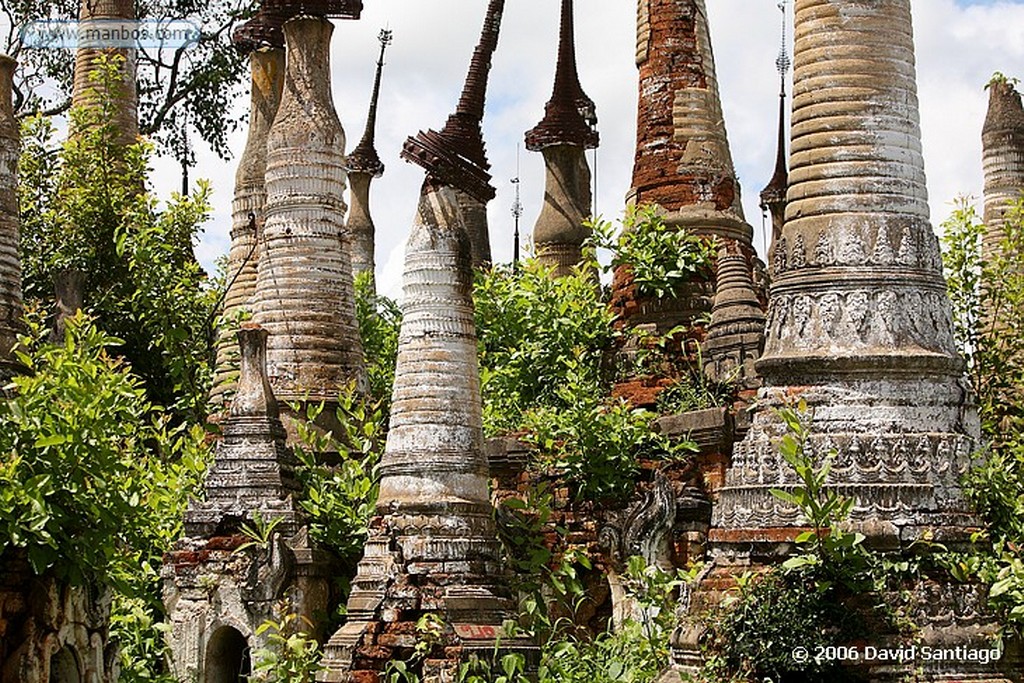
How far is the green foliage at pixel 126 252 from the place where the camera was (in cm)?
1584

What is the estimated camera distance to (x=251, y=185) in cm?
1620

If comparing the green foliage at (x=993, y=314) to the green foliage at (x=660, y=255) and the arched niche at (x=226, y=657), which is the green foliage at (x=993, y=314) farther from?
the arched niche at (x=226, y=657)

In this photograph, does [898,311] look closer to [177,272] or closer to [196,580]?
[196,580]

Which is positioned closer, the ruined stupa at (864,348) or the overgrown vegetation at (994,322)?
the ruined stupa at (864,348)

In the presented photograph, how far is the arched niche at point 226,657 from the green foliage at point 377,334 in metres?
2.90

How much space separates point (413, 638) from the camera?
993 centimetres

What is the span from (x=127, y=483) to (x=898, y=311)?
4.81 m

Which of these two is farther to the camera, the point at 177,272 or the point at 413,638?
the point at 177,272

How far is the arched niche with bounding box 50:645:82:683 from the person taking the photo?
959cm

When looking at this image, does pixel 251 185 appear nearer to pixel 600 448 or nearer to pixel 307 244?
pixel 307 244

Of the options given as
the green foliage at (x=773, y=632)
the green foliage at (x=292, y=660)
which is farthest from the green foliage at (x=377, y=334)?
the green foliage at (x=773, y=632)

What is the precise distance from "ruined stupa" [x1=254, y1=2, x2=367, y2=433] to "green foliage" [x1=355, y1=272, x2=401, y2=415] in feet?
2.54

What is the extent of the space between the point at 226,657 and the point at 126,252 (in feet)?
19.4

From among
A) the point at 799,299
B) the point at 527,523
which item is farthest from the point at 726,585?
the point at 527,523
